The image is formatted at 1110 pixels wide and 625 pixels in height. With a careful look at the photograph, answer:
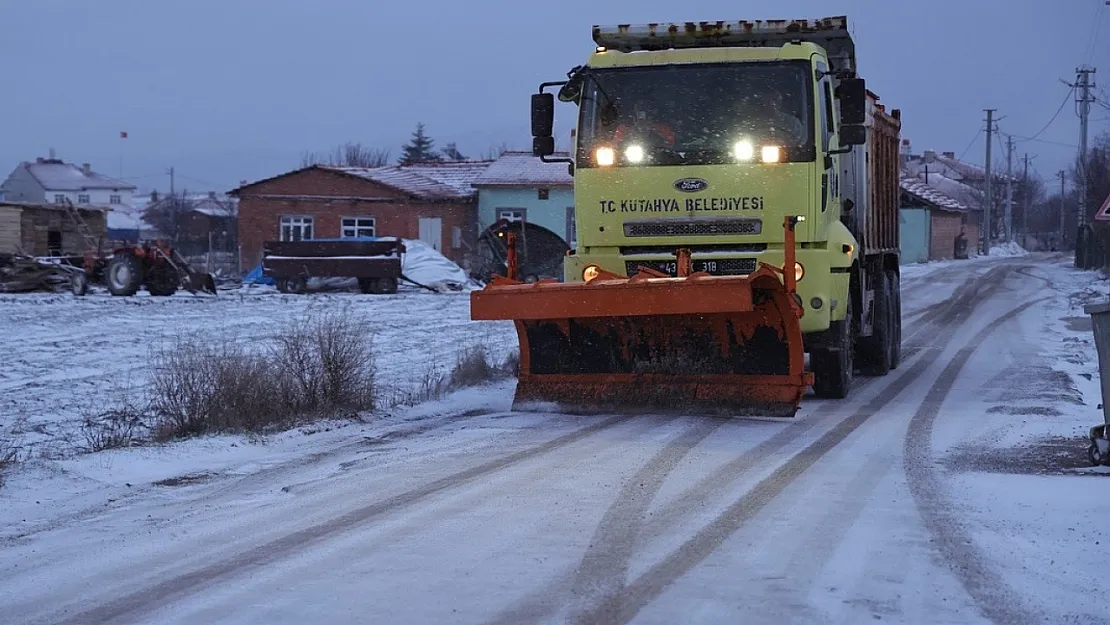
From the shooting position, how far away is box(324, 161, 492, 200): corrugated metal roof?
51750 millimetres

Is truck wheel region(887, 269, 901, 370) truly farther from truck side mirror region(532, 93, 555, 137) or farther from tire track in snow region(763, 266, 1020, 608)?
tire track in snow region(763, 266, 1020, 608)

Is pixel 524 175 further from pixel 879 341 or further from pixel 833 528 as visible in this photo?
pixel 833 528

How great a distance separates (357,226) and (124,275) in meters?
18.6

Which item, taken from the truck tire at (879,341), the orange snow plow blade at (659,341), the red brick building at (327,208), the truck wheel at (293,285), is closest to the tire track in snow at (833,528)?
the orange snow plow blade at (659,341)

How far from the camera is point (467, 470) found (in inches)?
321

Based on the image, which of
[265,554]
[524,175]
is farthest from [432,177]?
[265,554]

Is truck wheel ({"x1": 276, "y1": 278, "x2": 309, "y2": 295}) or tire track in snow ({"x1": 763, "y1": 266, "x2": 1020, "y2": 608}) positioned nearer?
tire track in snow ({"x1": 763, "y1": 266, "x2": 1020, "y2": 608})

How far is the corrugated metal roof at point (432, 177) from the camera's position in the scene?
51750mm

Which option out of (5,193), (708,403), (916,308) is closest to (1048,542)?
(708,403)

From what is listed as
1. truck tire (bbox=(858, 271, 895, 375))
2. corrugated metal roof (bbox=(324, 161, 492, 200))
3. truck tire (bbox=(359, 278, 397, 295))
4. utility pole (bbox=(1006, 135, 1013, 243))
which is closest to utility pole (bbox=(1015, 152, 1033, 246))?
utility pole (bbox=(1006, 135, 1013, 243))

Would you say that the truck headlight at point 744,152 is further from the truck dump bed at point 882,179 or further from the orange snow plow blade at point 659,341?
the truck dump bed at point 882,179

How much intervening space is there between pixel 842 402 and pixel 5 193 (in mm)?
125622

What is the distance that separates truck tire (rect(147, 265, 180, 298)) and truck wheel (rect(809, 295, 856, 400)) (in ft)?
81.8

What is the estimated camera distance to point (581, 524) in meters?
6.52
